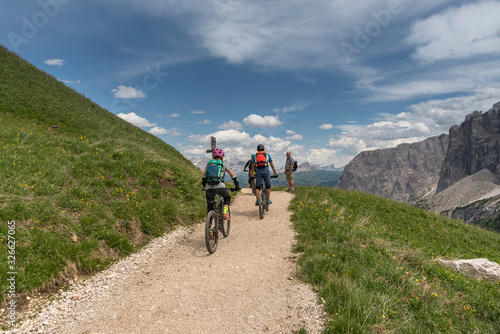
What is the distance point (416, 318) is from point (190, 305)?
484 cm

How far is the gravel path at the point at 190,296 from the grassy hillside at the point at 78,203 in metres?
0.69

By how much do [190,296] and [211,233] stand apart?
2.75 metres

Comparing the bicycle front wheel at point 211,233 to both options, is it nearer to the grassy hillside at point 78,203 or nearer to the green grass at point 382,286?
the grassy hillside at point 78,203

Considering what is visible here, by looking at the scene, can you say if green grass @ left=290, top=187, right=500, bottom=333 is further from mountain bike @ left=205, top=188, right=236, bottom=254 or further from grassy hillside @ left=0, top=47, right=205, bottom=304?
grassy hillside @ left=0, top=47, right=205, bottom=304

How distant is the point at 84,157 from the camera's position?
1256 cm

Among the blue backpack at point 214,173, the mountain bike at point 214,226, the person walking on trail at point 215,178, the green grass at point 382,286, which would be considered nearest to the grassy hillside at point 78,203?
the mountain bike at point 214,226

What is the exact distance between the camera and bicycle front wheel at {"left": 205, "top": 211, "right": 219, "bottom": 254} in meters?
8.25

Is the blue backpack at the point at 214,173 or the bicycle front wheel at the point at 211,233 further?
the blue backpack at the point at 214,173

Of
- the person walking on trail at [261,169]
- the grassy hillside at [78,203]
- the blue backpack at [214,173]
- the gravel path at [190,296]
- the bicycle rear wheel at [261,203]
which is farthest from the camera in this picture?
the person walking on trail at [261,169]

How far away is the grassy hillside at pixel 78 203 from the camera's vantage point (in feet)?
20.4

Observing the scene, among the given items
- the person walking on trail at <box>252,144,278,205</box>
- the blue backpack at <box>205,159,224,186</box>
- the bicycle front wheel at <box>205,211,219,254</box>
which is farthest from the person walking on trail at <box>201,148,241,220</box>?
the person walking on trail at <box>252,144,278,205</box>

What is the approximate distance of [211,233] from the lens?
8.72 meters

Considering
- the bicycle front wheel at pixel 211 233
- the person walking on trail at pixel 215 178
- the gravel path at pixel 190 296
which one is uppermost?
the person walking on trail at pixel 215 178

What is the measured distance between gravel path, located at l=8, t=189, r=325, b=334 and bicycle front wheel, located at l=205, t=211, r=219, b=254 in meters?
0.29
